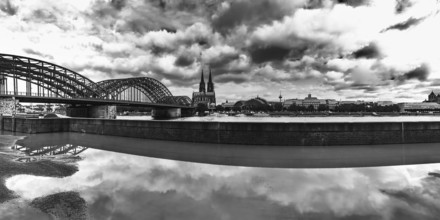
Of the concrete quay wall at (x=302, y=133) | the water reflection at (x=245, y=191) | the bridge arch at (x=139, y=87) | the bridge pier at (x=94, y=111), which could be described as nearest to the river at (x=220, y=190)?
the water reflection at (x=245, y=191)

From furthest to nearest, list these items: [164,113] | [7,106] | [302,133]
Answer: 1. [164,113]
2. [7,106]
3. [302,133]

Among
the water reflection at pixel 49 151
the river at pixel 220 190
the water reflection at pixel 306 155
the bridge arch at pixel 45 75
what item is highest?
the bridge arch at pixel 45 75

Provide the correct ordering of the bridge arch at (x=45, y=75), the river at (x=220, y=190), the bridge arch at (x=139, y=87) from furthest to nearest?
the bridge arch at (x=139, y=87), the bridge arch at (x=45, y=75), the river at (x=220, y=190)

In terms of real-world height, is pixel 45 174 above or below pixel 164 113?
below

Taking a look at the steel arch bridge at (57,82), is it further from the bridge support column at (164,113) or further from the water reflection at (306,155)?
the water reflection at (306,155)

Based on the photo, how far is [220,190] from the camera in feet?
25.3

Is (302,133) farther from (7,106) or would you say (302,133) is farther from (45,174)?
(7,106)

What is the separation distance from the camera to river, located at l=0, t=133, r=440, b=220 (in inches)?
230

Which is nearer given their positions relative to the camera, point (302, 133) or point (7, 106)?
point (302, 133)

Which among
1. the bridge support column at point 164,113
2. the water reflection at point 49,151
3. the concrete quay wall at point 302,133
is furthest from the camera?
→ the bridge support column at point 164,113

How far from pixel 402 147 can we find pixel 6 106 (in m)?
48.8

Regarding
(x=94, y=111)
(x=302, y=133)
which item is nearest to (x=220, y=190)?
(x=302, y=133)

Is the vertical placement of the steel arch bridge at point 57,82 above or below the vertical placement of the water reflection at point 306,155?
above

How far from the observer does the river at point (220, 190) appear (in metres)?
5.84
